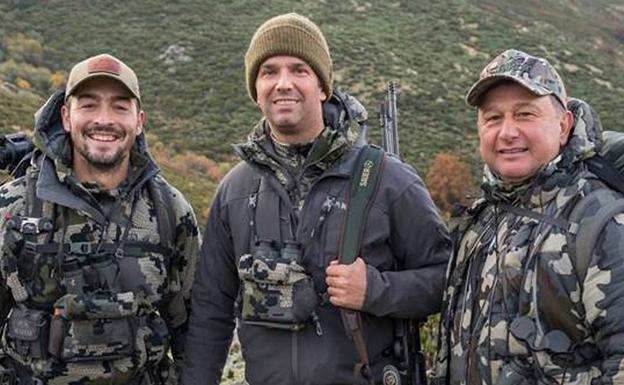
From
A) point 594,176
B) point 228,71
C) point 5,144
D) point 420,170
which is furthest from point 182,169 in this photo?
point 594,176

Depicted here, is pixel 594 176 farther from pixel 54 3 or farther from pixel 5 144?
pixel 54 3

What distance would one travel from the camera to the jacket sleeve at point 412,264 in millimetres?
3416

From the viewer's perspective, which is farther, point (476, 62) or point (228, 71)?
point (476, 62)

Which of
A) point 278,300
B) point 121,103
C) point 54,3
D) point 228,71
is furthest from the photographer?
point 54,3

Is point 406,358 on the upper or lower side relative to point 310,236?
lower

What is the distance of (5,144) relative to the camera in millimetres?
4168

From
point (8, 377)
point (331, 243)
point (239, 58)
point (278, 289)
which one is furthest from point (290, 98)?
point (239, 58)

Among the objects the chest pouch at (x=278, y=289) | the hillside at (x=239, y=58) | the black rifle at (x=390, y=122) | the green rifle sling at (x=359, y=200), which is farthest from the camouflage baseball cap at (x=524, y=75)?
the hillside at (x=239, y=58)

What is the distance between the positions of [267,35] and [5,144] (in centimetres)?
168

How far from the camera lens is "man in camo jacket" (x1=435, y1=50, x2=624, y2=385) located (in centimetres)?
271

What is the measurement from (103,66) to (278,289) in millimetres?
1565

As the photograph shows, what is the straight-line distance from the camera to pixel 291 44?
3.61 m

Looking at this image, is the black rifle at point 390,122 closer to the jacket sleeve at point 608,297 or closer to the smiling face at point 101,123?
the smiling face at point 101,123

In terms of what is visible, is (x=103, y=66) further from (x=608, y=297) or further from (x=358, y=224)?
(x=608, y=297)
